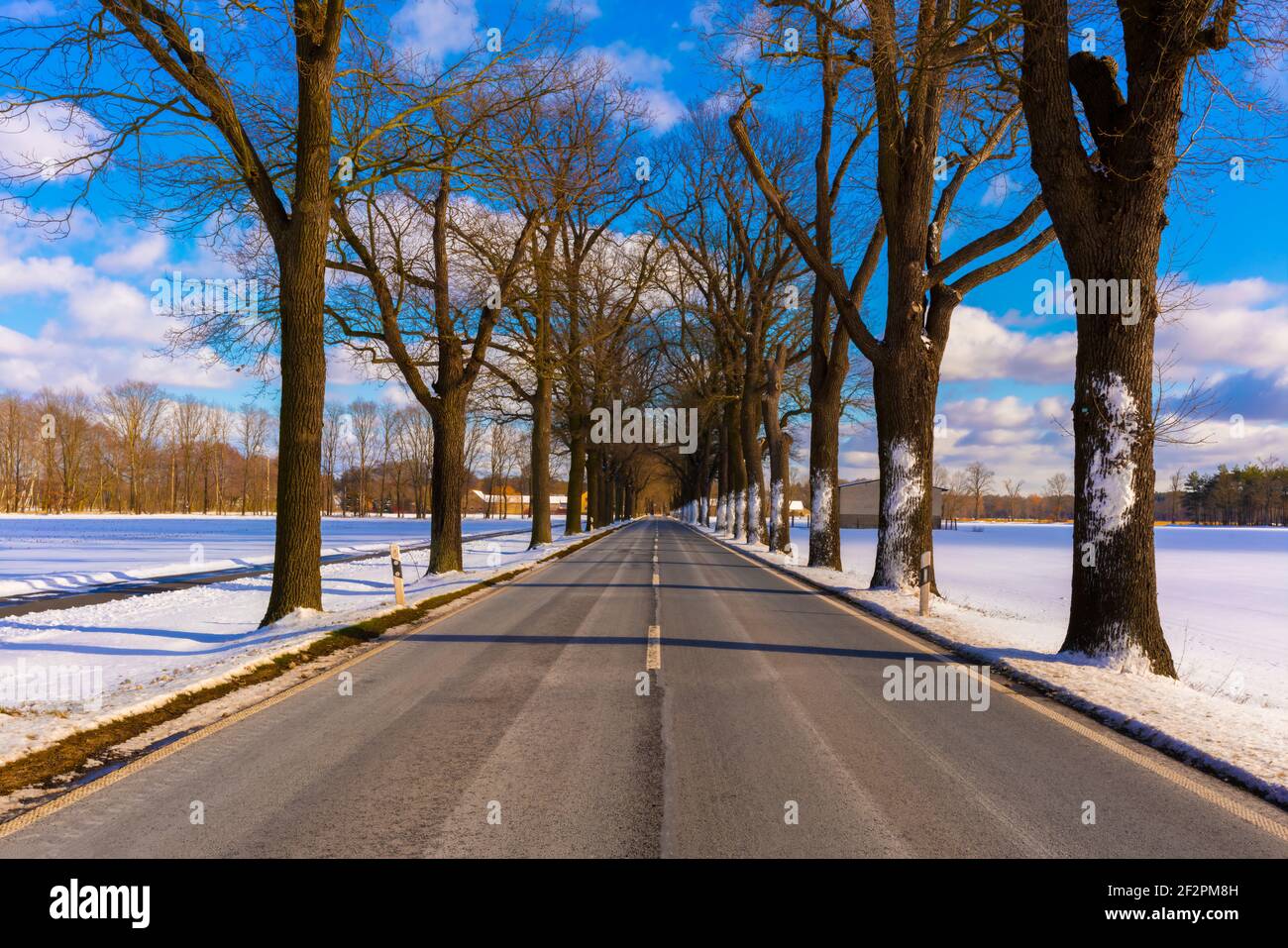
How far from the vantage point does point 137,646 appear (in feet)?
30.1

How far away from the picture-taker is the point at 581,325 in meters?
31.7

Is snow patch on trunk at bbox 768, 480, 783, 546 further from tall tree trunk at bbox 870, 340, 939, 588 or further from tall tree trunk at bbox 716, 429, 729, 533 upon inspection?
tall tree trunk at bbox 716, 429, 729, 533

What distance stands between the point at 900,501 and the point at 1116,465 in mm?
6214

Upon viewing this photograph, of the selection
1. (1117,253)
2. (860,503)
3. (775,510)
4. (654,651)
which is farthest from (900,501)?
(860,503)

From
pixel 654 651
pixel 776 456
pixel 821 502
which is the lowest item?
pixel 654 651

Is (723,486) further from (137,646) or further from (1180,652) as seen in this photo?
(137,646)

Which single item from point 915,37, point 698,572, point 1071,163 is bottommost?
point 698,572

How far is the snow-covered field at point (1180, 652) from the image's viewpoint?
17.1 ft

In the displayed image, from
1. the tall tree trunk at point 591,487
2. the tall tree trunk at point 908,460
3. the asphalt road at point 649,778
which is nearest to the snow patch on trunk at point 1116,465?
the asphalt road at point 649,778

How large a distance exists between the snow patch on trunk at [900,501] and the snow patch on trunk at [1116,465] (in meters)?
5.95

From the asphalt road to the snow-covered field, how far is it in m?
0.47
